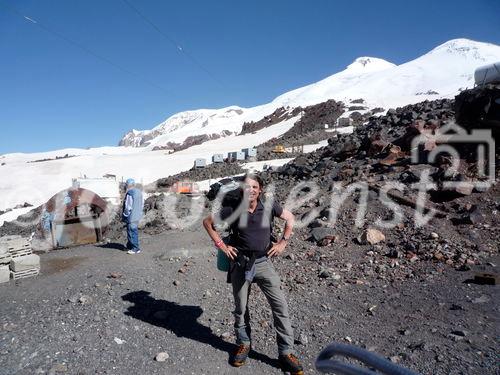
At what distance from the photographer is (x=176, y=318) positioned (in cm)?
489

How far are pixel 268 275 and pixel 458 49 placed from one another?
517ft

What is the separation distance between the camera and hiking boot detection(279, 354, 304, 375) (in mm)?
3484

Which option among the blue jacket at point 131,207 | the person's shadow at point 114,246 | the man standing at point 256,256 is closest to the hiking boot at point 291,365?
the man standing at point 256,256

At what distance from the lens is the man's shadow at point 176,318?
13.6 ft

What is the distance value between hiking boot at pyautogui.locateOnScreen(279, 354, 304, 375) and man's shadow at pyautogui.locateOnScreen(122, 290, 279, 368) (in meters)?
0.15

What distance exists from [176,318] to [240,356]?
1.49m

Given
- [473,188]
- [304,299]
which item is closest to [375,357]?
[304,299]

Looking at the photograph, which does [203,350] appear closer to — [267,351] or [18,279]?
[267,351]

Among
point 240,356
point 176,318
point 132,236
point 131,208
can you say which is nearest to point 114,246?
point 132,236

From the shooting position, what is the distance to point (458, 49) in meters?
132

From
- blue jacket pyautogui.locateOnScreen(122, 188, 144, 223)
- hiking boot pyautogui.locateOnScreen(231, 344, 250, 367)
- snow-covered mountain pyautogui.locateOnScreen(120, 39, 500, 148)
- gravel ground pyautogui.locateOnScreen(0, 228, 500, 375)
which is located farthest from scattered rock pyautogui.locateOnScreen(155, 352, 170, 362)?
snow-covered mountain pyautogui.locateOnScreen(120, 39, 500, 148)

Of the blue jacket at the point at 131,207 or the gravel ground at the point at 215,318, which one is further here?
the blue jacket at the point at 131,207

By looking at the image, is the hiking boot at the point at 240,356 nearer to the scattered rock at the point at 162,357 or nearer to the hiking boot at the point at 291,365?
the hiking boot at the point at 291,365

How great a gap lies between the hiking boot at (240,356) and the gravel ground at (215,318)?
0.24 ft
